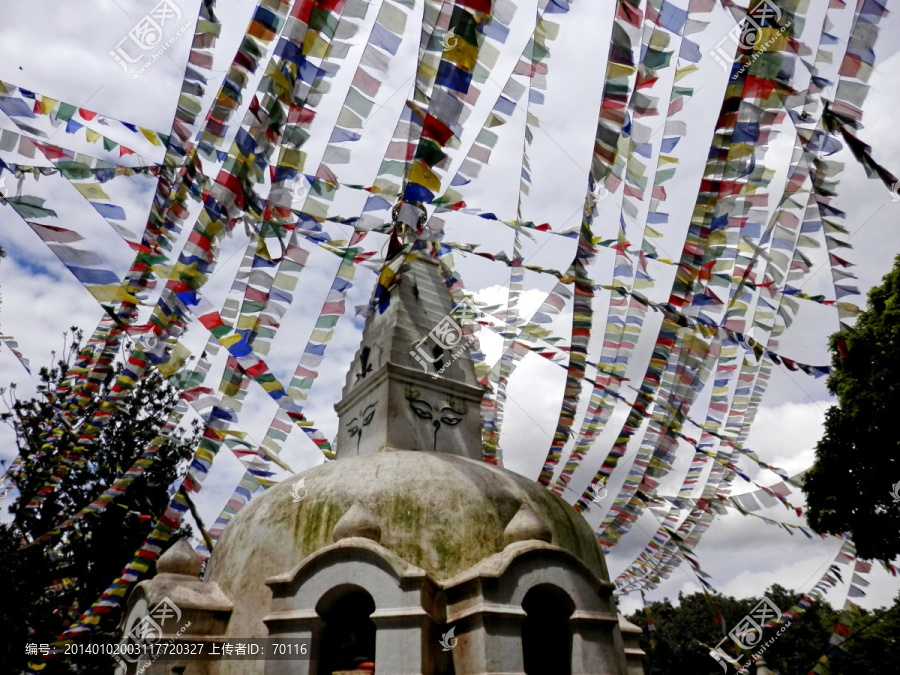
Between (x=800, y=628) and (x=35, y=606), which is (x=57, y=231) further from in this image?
(x=800, y=628)

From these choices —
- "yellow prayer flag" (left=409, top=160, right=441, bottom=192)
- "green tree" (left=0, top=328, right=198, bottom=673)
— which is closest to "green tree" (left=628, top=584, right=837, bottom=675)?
"green tree" (left=0, top=328, right=198, bottom=673)

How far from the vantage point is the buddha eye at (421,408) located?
10.1 metres

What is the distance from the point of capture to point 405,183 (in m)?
6.09

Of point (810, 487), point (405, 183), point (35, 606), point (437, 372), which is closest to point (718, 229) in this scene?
point (405, 183)

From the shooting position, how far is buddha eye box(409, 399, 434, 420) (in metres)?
10.1

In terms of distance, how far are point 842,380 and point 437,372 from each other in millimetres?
9433

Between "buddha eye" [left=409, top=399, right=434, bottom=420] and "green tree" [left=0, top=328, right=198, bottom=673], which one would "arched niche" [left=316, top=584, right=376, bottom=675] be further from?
"green tree" [left=0, top=328, right=198, bottom=673]

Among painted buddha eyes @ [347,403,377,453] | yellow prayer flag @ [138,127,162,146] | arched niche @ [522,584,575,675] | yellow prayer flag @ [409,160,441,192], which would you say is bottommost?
arched niche @ [522,584,575,675]

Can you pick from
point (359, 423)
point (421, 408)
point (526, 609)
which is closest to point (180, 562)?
point (359, 423)

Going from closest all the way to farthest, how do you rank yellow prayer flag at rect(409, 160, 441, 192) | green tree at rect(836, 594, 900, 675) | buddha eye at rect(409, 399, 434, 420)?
yellow prayer flag at rect(409, 160, 441, 192) → buddha eye at rect(409, 399, 434, 420) → green tree at rect(836, 594, 900, 675)

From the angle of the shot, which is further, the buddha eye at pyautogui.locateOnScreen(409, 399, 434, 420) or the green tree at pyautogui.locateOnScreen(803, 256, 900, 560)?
the green tree at pyautogui.locateOnScreen(803, 256, 900, 560)

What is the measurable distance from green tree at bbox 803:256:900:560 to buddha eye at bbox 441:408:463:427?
25.5ft

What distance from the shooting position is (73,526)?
1244 cm

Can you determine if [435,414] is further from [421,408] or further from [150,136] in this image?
[150,136]
